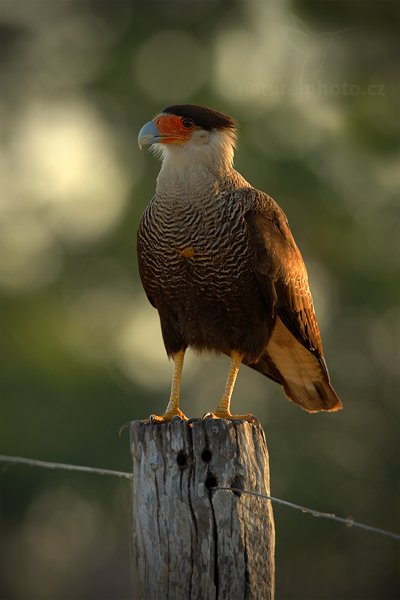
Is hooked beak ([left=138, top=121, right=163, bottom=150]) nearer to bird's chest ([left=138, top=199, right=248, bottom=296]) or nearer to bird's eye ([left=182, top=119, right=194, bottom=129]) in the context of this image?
bird's eye ([left=182, top=119, right=194, bottom=129])

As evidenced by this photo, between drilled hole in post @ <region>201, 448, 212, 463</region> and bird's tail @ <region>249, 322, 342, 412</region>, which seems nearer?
drilled hole in post @ <region>201, 448, 212, 463</region>

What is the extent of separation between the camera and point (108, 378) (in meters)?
15.7

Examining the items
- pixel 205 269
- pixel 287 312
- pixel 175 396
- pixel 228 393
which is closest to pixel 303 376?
pixel 287 312

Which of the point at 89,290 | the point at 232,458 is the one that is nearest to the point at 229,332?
the point at 232,458

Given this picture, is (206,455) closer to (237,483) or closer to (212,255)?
(237,483)

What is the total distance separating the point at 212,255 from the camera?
17.2 ft

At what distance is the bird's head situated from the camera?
546cm

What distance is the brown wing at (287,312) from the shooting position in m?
5.36

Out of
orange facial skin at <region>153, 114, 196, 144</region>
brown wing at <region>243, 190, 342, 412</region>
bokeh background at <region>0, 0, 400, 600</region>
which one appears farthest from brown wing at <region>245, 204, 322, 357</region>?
bokeh background at <region>0, 0, 400, 600</region>

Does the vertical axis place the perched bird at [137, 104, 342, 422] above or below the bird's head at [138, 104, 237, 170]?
below

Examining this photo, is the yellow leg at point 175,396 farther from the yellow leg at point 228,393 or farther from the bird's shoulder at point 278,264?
the bird's shoulder at point 278,264

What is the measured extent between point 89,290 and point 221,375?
2427mm

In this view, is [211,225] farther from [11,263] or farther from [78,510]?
[11,263]

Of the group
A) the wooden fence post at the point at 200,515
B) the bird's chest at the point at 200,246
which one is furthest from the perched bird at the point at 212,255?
the wooden fence post at the point at 200,515
